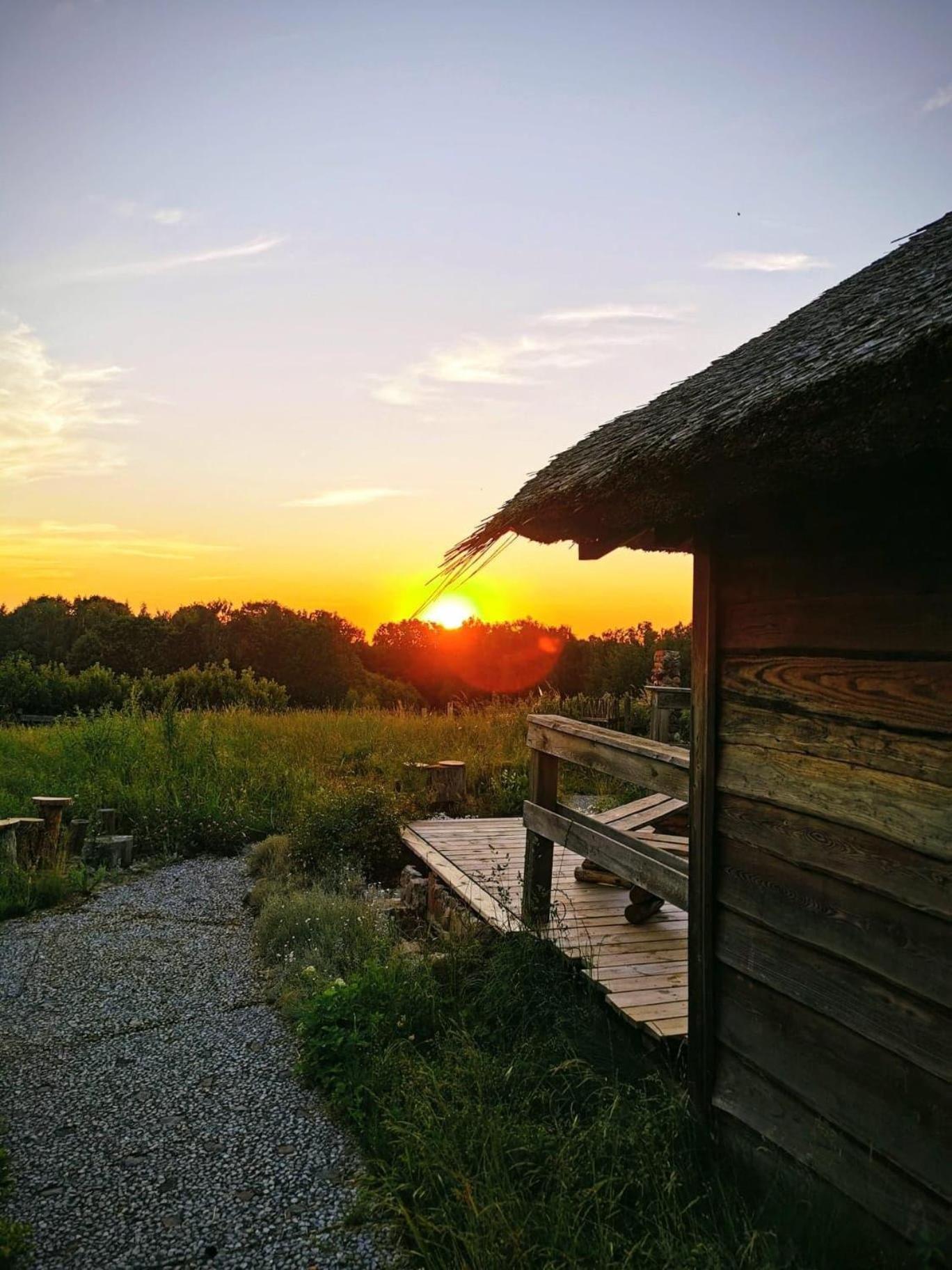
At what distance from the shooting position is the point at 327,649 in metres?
39.5

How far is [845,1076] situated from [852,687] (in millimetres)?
1264

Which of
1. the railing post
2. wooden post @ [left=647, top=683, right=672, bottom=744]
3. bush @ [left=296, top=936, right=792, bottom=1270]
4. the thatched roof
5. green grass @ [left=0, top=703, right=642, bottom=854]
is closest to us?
the thatched roof

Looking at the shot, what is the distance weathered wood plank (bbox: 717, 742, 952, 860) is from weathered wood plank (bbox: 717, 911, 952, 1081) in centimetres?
47

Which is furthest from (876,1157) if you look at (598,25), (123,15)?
(123,15)

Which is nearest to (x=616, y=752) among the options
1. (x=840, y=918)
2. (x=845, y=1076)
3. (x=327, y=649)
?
(x=840, y=918)

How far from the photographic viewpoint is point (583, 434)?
460cm

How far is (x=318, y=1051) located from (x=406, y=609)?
8.30 feet

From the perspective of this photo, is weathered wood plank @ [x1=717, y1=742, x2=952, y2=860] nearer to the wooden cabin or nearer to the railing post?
the wooden cabin

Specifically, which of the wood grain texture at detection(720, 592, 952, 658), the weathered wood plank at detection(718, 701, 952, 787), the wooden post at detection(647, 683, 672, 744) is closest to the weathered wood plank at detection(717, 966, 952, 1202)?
the weathered wood plank at detection(718, 701, 952, 787)

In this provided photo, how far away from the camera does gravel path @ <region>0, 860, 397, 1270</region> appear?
3.05 m

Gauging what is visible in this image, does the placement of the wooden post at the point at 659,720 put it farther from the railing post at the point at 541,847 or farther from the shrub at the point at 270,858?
the railing post at the point at 541,847

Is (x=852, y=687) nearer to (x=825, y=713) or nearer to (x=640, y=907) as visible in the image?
(x=825, y=713)

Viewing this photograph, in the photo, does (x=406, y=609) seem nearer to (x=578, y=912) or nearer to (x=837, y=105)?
(x=578, y=912)

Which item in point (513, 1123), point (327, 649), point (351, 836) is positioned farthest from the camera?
point (327, 649)
